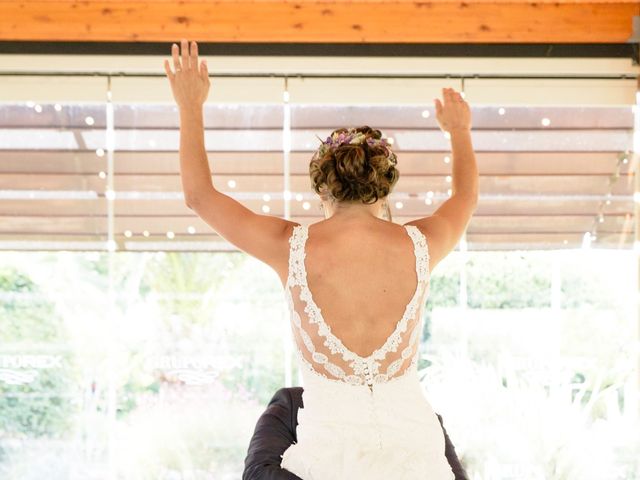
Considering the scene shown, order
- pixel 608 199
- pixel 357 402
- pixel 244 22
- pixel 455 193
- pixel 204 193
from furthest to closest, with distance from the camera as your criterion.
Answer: pixel 608 199
pixel 244 22
pixel 455 193
pixel 357 402
pixel 204 193

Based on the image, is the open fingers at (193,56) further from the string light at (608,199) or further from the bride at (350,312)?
the string light at (608,199)

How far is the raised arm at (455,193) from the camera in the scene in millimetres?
1811

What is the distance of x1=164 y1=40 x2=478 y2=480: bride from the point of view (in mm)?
1671

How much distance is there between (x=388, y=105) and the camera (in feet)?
16.6

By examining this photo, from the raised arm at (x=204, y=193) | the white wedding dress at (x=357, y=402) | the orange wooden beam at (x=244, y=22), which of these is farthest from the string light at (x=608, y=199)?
the raised arm at (x=204, y=193)

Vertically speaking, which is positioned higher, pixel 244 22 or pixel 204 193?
pixel 244 22

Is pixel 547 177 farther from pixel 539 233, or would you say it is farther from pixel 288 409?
pixel 288 409

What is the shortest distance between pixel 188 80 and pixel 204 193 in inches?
9.1

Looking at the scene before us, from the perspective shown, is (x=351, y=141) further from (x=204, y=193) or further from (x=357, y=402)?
(x=357, y=402)

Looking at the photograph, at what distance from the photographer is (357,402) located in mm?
1729

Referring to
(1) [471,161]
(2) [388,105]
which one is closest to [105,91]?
(2) [388,105]

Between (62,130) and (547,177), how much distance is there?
2.82m

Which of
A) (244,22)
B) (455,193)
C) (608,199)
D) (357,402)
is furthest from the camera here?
(608,199)

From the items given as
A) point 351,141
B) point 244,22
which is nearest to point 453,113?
point 351,141
